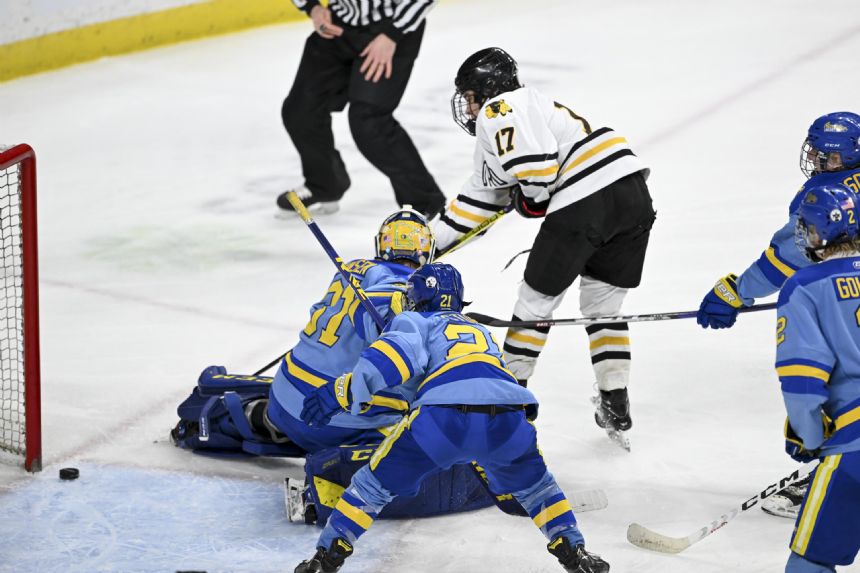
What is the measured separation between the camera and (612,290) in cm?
397

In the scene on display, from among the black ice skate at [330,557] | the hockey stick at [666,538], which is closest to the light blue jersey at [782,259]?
the hockey stick at [666,538]

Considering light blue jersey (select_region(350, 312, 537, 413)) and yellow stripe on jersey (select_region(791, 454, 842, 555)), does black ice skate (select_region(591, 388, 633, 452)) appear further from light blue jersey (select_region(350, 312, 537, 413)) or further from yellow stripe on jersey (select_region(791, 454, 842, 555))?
yellow stripe on jersey (select_region(791, 454, 842, 555))

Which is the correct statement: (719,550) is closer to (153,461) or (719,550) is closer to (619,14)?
(153,461)

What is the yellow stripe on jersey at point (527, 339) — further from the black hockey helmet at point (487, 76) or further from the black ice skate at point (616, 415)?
the black hockey helmet at point (487, 76)

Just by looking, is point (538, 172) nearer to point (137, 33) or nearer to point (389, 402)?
point (389, 402)

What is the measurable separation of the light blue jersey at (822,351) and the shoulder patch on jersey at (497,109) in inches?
43.3

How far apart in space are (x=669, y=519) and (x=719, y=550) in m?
0.20

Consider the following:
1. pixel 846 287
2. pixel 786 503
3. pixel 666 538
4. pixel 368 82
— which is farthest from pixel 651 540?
pixel 368 82

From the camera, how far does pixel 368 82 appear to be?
5656mm

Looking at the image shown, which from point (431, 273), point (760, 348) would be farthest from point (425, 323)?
point (760, 348)

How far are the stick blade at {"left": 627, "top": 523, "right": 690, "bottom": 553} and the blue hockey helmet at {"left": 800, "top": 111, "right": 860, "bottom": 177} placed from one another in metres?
0.90

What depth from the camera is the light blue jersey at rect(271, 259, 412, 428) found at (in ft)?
11.9

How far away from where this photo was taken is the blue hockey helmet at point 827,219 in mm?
2781

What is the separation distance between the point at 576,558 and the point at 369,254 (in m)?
2.63
